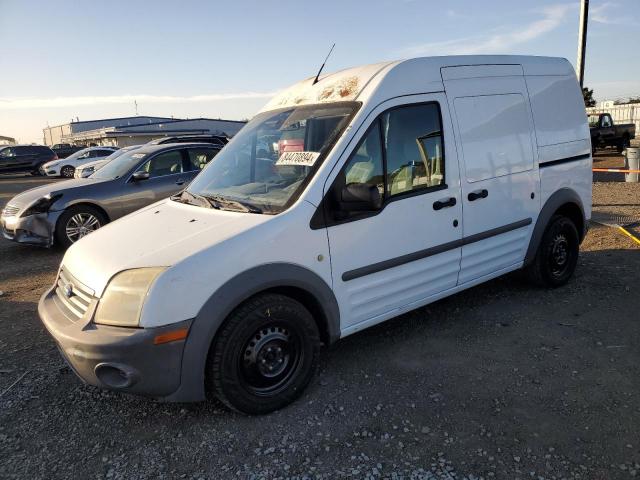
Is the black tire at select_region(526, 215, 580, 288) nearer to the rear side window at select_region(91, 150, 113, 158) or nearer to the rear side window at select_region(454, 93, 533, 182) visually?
the rear side window at select_region(454, 93, 533, 182)

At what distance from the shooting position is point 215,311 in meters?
2.66

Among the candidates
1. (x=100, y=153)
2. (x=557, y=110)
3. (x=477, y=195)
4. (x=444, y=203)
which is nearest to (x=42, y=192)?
(x=444, y=203)

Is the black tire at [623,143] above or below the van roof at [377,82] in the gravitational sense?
below

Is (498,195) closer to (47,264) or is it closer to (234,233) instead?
(234,233)

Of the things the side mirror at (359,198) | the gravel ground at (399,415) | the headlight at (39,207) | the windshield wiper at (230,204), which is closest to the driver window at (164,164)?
the headlight at (39,207)

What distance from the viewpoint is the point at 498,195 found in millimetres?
4059

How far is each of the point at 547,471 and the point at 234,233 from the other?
81.3 inches

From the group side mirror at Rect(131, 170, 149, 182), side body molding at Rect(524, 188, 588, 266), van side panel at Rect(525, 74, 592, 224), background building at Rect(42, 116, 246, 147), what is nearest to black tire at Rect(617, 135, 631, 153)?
van side panel at Rect(525, 74, 592, 224)

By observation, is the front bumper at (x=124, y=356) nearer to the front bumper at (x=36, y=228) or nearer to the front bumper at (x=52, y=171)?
the front bumper at (x=36, y=228)

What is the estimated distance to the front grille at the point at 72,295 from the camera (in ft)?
9.30

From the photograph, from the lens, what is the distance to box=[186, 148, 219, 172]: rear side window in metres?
8.20

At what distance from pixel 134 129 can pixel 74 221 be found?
48.2 m

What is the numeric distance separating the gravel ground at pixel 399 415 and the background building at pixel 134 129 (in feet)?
106

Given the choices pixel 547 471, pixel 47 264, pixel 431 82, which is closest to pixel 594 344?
pixel 547 471
